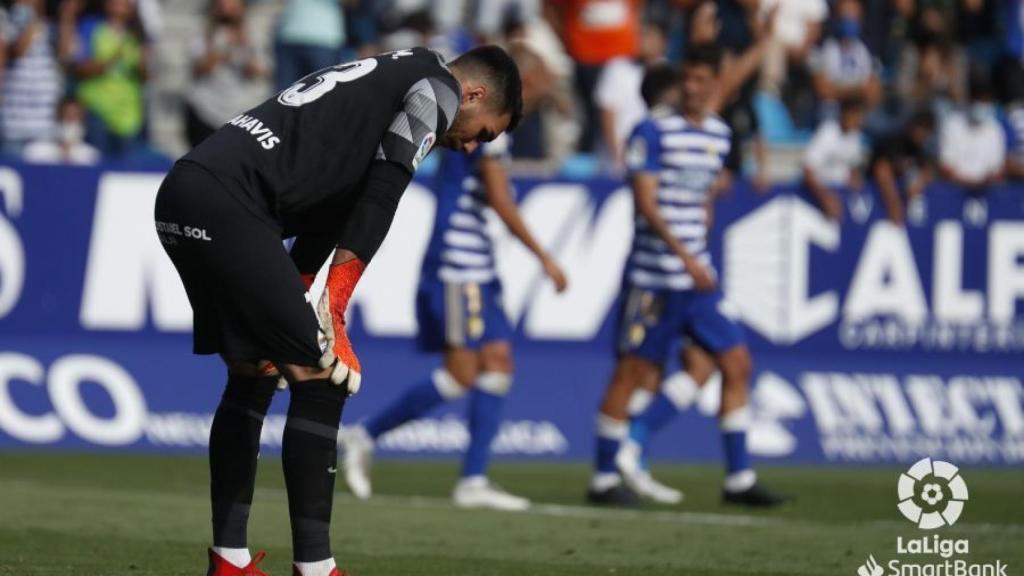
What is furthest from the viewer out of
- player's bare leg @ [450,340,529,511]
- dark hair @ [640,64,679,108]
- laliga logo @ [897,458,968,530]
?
dark hair @ [640,64,679,108]

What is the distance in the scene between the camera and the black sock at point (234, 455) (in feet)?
22.9

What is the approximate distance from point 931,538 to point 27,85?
32.4 ft

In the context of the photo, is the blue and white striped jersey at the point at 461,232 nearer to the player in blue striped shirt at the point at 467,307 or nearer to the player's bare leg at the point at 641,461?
the player in blue striped shirt at the point at 467,307

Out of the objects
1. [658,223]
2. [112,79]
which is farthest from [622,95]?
[658,223]

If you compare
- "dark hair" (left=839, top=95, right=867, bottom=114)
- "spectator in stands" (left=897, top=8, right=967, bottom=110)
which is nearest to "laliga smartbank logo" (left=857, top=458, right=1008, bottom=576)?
"dark hair" (left=839, top=95, right=867, bottom=114)

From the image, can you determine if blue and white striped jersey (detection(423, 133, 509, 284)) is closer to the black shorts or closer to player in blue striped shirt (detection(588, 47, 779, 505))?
player in blue striped shirt (detection(588, 47, 779, 505))

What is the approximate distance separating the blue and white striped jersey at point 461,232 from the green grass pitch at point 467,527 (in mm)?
1418

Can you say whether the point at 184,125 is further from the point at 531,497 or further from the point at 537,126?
the point at 531,497

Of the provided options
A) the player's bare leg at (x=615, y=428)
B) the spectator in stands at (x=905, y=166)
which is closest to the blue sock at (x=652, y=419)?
the player's bare leg at (x=615, y=428)

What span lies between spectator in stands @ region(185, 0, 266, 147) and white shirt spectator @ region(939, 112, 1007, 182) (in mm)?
6315

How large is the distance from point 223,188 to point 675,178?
222 inches

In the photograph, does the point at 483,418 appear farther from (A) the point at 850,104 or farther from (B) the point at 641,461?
(A) the point at 850,104

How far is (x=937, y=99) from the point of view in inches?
741

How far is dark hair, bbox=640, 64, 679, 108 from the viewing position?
12188 millimetres
